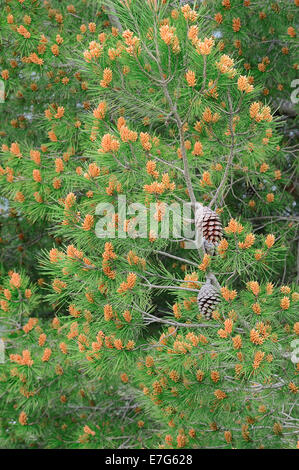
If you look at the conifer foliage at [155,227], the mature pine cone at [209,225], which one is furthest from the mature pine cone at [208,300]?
the mature pine cone at [209,225]

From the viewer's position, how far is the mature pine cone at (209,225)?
222 cm

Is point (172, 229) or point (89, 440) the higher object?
point (172, 229)

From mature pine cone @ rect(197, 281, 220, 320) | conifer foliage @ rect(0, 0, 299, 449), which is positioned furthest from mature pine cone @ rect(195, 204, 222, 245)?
mature pine cone @ rect(197, 281, 220, 320)

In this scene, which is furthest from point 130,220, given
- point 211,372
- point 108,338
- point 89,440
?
point 89,440

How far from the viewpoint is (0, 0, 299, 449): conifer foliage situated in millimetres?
2166

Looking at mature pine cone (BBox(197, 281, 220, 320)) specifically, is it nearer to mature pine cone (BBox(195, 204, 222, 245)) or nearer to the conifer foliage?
the conifer foliage

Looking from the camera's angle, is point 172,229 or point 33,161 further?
point 33,161

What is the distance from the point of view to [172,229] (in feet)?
7.70

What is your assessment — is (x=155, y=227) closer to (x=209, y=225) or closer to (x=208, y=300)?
(x=209, y=225)

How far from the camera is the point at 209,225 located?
222 cm
